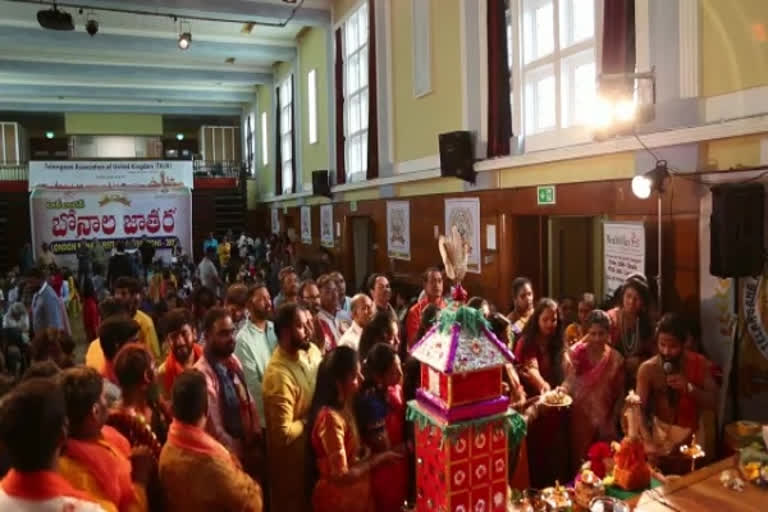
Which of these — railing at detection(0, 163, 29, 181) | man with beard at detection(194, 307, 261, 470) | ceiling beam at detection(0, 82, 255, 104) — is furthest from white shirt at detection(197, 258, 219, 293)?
railing at detection(0, 163, 29, 181)

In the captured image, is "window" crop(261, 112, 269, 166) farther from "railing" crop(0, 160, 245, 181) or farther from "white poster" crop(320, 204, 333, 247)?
"white poster" crop(320, 204, 333, 247)

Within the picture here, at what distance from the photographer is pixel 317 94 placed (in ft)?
33.7

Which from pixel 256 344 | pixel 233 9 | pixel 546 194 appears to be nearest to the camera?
pixel 256 344

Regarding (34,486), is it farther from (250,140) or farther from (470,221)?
(250,140)

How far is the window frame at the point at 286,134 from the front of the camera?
12.1 m

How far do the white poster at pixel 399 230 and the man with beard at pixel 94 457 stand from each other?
5.30m

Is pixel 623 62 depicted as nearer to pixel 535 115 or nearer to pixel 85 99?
pixel 535 115

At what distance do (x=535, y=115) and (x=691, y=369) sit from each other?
9.04 feet

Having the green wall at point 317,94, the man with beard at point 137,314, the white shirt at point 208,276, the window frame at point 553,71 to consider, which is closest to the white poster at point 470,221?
the window frame at point 553,71

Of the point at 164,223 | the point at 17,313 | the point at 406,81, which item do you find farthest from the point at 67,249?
the point at 406,81

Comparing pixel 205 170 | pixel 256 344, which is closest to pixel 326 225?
pixel 256 344

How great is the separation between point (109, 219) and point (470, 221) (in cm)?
975

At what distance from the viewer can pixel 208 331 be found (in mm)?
2676

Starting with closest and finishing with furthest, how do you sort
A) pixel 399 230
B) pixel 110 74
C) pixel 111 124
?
pixel 399 230 < pixel 110 74 < pixel 111 124
